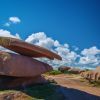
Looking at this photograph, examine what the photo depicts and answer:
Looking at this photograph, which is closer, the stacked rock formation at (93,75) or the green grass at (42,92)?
the green grass at (42,92)

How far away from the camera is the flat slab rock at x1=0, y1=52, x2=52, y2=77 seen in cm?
1794

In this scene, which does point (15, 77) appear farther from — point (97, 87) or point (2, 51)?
point (97, 87)

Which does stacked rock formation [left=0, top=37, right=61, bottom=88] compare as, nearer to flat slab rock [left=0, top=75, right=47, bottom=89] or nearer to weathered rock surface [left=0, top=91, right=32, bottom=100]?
flat slab rock [left=0, top=75, right=47, bottom=89]

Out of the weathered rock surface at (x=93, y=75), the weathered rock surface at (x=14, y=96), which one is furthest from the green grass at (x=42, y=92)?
the weathered rock surface at (x=93, y=75)

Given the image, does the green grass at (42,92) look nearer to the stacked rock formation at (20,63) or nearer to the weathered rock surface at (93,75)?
the stacked rock formation at (20,63)

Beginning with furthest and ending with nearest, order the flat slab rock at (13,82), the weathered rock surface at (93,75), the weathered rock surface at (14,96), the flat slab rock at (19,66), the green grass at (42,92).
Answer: the weathered rock surface at (93,75)
the flat slab rock at (13,82)
the flat slab rock at (19,66)
the green grass at (42,92)
the weathered rock surface at (14,96)

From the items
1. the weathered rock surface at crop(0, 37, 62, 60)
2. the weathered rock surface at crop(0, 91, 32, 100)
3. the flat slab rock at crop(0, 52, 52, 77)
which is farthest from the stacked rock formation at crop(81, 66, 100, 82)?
the weathered rock surface at crop(0, 91, 32, 100)

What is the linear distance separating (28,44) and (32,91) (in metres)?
2.48

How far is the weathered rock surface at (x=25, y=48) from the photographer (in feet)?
58.9

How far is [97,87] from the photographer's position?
24.1m

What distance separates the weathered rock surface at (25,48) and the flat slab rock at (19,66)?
1.40 feet

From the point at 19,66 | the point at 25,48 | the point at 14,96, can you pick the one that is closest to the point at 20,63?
the point at 19,66

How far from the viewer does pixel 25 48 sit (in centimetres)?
1831

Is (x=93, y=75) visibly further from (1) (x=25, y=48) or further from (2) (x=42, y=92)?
(1) (x=25, y=48)
